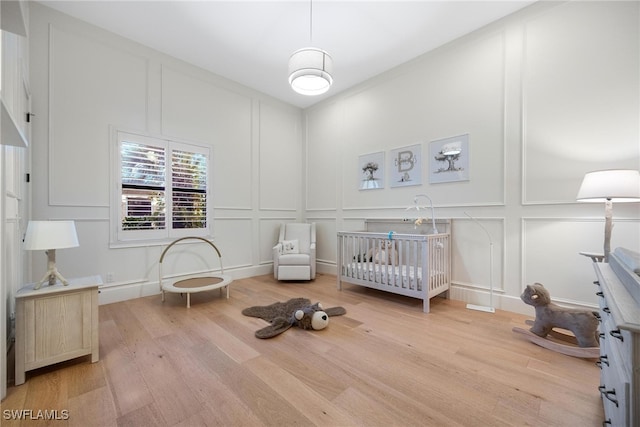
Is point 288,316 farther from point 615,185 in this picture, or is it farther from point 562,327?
point 615,185

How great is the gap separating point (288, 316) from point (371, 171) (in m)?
2.36

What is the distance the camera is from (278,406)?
52.1 inches

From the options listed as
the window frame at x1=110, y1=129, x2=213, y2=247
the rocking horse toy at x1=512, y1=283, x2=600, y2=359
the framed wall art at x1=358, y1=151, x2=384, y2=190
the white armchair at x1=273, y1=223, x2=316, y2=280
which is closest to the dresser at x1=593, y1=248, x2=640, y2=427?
the rocking horse toy at x1=512, y1=283, x2=600, y2=359

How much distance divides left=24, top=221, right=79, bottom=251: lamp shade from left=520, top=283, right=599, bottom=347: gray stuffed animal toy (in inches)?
131

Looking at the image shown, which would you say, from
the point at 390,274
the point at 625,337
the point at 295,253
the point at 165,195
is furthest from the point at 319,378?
the point at 165,195

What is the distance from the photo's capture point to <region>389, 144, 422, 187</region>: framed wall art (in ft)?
10.9

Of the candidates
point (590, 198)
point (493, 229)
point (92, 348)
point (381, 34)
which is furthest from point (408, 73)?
point (92, 348)

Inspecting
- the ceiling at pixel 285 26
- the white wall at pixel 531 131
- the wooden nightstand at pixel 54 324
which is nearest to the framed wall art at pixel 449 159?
the white wall at pixel 531 131

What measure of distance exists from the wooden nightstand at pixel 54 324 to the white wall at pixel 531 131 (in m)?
3.25

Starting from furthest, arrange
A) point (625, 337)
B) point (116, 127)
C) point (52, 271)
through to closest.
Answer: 1. point (116, 127)
2. point (52, 271)
3. point (625, 337)

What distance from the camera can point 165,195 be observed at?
10.8ft

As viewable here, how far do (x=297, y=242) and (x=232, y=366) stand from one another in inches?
99.9

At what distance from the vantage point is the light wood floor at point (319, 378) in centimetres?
127

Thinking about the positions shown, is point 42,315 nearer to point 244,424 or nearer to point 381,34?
point 244,424
